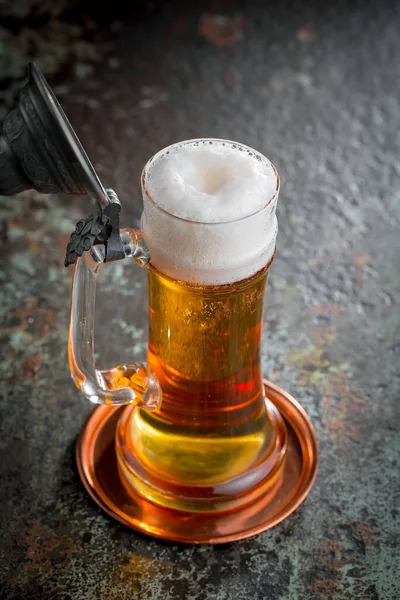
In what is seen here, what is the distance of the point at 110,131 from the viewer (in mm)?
1136

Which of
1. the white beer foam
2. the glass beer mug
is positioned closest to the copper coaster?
the glass beer mug

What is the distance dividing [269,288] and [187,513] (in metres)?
0.30

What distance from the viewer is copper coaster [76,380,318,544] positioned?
0.73m

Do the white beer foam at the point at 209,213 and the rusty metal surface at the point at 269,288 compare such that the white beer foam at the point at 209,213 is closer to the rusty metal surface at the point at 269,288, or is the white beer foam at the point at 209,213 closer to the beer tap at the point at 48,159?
the beer tap at the point at 48,159

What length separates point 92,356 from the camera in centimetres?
69

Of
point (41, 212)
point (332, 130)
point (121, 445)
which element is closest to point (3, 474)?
point (121, 445)

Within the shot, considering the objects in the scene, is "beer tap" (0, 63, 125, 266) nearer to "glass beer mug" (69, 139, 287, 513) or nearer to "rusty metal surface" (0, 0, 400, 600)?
"glass beer mug" (69, 139, 287, 513)

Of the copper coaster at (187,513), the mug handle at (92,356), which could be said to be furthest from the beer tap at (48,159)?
the copper coaster at (187,513)

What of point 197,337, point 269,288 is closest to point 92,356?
point 197,337

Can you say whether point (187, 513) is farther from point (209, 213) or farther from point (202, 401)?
point (209, 213)

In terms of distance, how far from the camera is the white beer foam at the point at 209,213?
63 cm

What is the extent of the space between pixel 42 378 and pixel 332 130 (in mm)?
525

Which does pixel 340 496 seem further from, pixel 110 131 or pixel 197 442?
pixel 110 131

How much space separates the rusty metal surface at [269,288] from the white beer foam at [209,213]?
0.77 feet
